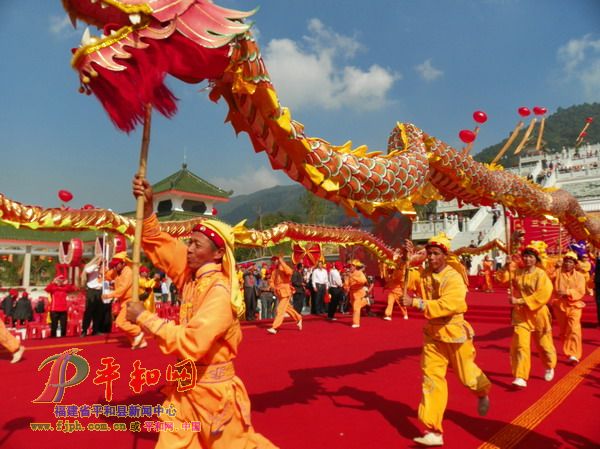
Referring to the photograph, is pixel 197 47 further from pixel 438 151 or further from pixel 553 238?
pixel 553 238

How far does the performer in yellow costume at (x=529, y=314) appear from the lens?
185 inches

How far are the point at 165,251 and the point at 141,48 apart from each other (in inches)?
42.1

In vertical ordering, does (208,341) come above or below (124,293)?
above

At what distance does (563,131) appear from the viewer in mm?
87562

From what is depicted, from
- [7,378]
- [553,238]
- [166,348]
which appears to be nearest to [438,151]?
[166,348]

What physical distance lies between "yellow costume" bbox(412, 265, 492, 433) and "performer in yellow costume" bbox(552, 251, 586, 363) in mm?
3551

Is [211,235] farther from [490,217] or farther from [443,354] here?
[490,217]

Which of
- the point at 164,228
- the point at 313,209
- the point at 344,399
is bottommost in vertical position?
the point at 344,399

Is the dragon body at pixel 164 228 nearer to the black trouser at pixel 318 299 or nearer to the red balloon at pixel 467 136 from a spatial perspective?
the red balloon at pixel 467 136

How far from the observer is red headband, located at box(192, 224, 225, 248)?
2.25 metres

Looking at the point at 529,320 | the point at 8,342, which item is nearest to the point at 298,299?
the point at 529,320

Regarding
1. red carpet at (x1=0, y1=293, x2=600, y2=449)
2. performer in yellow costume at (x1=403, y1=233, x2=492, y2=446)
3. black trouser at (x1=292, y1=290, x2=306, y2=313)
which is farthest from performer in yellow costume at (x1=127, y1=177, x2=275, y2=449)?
black trouser at (x1=292, y1=290, x2=306, y2=313)

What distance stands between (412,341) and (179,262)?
19.3 feet

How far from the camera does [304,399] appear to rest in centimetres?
417
